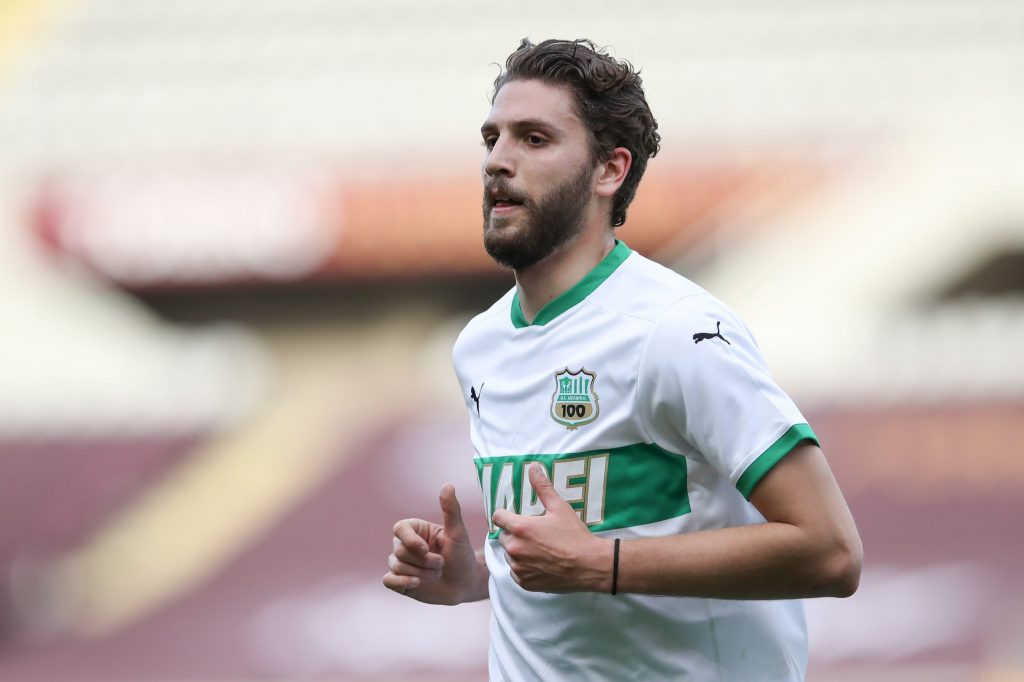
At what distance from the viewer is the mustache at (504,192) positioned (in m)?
2.51

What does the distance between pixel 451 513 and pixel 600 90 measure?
94 cm

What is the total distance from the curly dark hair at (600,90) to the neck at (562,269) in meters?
0.10

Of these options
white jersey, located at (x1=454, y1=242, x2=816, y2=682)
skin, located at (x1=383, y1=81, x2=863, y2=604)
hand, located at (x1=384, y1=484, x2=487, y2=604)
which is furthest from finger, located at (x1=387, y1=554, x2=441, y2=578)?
skin, located at (x1=383, y1=81, x2=863, y2=604)

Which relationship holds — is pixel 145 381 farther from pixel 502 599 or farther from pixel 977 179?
pixel 502 599

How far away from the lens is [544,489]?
2170mm

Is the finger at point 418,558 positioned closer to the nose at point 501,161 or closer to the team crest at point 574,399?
the team crest at point 574,399

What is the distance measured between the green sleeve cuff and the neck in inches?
24.7

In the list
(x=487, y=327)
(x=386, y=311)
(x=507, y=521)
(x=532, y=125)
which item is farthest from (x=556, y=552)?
(x=386, y=311)

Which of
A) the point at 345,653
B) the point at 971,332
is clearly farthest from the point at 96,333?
the point at 971,332

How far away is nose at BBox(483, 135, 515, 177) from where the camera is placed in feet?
8.24

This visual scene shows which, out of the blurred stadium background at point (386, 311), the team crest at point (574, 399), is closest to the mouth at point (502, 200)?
the team crest at point (574, 399)

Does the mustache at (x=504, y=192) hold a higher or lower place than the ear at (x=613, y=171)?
lower

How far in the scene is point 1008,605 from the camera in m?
8.65

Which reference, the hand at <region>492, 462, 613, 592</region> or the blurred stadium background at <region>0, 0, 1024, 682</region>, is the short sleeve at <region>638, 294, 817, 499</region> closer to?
the hand at <region>492, 462, 613, 592</region>
